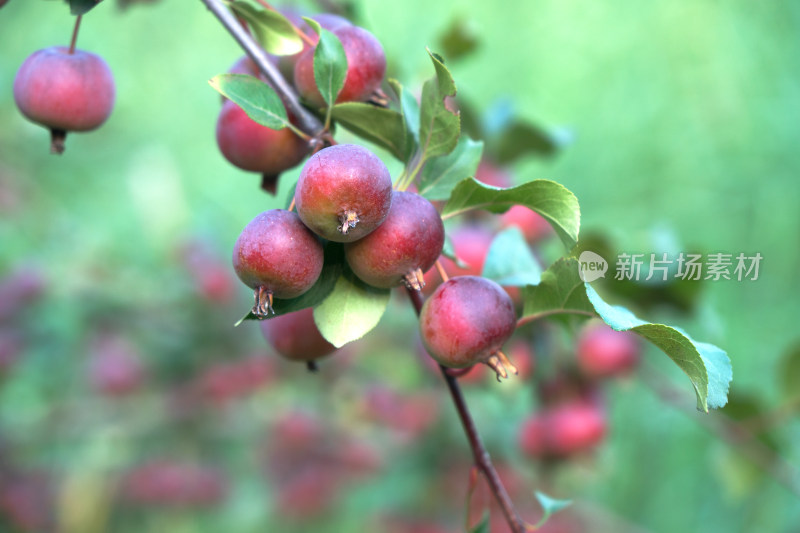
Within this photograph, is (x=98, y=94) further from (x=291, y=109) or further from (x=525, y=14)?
Result: (x=525, y=14)

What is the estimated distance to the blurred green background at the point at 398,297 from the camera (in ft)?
4.08

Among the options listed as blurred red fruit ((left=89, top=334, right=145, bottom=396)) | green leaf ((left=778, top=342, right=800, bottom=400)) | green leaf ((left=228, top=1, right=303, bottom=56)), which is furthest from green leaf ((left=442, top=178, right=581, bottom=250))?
blurred red fruit ((left=89, top=334, right=145, bottom=396))

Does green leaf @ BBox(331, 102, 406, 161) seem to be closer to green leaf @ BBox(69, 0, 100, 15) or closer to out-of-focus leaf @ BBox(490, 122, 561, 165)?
green leaf @ BBox(69, 0, 100, 15)

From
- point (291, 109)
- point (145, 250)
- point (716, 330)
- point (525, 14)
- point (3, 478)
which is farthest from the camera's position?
point (525, 14)

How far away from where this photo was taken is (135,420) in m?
1.30

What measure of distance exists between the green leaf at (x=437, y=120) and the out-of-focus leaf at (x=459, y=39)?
406mm

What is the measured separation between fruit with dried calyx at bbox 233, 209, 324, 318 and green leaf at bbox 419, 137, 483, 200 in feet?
0.33

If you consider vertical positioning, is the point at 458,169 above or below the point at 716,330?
above

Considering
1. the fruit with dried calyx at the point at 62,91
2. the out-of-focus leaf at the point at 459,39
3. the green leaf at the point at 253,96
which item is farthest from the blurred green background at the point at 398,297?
the green leaf at the point at 253,96

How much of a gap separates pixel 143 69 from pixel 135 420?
1781 millimetres

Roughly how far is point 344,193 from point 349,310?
2.9 inches

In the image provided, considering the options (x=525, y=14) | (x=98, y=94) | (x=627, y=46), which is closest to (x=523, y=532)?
(x=98, y=94)

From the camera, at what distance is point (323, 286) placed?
34cm

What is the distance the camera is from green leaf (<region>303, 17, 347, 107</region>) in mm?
338
